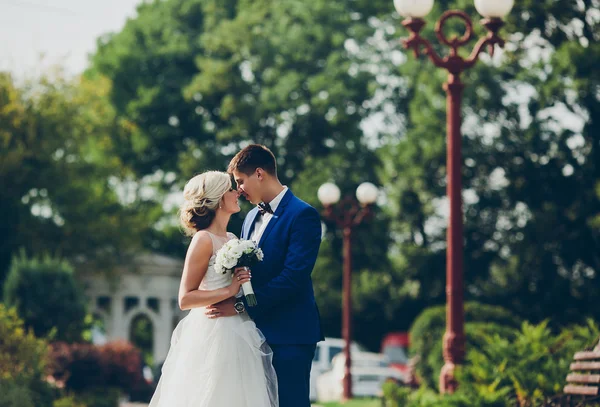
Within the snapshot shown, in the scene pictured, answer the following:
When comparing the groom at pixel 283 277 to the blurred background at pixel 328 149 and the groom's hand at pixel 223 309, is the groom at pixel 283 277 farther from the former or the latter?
the blurred background at pixel 328 149

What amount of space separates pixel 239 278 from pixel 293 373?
0.63 m

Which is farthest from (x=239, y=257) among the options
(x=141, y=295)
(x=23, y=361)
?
(x=141, y=295)

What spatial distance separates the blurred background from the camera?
3559 cm

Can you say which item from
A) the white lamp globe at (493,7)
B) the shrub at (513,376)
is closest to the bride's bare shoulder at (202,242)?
the shrub at (513,376)

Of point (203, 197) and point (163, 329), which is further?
point (163, 329)

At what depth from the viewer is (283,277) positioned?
6266mm

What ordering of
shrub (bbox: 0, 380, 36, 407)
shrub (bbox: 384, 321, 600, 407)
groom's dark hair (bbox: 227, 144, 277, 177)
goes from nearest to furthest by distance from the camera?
groom's dark hair (bbox: 227, 144, 277, 177) → shrub (bbox: 384, 321, 600, 407) → shrub (bbox: 0, 380, 36, 407)

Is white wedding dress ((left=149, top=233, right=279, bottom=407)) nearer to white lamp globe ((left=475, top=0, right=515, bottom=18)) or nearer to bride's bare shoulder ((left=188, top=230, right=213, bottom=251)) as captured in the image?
bride's bare shoulder ((left=188, top=230, right=213, bottom=251))

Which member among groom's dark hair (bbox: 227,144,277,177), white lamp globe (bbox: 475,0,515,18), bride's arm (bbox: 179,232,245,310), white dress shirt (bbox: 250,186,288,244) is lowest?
bride's arm (bbox: 179,232,245,310)

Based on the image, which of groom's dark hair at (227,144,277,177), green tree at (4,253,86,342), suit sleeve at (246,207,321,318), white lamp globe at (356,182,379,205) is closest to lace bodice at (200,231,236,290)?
suit sleeve at (246,207,321,318)

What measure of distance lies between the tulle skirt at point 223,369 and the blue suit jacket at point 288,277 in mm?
126

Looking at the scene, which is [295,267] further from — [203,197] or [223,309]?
[203,197]

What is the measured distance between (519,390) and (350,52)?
100ft

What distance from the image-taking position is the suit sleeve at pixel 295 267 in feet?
20.5
